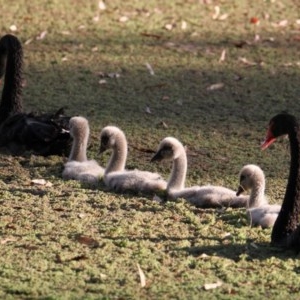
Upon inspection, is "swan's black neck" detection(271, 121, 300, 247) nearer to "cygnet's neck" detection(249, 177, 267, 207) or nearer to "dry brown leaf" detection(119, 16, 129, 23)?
"cygnet's neck" detection(249, 177, 267, 207)

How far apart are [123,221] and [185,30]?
15.2ft

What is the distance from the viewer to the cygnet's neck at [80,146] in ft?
21.4

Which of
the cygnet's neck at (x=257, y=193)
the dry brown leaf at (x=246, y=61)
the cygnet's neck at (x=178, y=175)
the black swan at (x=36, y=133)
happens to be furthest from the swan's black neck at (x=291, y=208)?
the dry brown leaf at (x=246, y=61)

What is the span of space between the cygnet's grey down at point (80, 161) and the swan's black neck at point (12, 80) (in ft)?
2.45

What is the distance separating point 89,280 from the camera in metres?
4.64

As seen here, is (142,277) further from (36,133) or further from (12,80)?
(12,80)

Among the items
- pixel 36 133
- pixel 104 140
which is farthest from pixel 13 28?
pixel 104 140

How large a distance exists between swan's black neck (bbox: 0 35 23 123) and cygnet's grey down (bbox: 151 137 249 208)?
143 centimetres

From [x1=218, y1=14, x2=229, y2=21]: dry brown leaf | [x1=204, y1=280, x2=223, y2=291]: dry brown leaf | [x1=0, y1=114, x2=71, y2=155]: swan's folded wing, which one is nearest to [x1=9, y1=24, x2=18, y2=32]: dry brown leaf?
[x1=218, y1=14, x2=229, y2=21]: dry brown leaf

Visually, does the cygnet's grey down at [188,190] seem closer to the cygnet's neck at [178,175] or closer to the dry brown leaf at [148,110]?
the cygnet's neck at [178,175]

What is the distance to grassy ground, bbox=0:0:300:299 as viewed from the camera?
15.5 feet

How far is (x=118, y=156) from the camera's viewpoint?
20.8 ft

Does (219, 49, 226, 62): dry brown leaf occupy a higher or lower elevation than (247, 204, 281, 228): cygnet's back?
higher

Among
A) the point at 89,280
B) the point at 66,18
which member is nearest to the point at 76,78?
the point at 66,18
